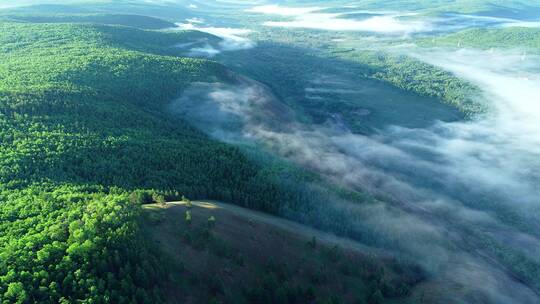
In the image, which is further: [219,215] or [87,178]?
[87,178]

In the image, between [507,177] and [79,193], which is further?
[507,177]

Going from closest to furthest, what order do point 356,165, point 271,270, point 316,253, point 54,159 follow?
1. point 271,270
2. point 316,253
3. point 54,159
4. point 356,165

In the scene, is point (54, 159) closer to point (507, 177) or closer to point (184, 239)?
point (184, 239)

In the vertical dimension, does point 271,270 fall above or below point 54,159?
below

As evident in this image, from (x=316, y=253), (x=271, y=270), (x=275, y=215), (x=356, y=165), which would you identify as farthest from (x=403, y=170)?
(x=271, y=270)

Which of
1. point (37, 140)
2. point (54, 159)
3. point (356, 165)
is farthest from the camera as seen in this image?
point (356, 165)

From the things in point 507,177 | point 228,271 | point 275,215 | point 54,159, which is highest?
point 54,159

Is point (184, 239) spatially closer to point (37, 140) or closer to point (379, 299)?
point (379, 299)

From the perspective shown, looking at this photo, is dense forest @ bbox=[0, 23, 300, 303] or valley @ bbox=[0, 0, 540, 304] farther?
valley @ bbox=[0, 0, 540, 304]

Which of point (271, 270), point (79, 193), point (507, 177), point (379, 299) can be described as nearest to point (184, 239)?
point (271, 270)

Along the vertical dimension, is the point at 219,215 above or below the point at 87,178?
below

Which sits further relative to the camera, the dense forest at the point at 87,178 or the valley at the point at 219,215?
the valley at the point at 219,215
